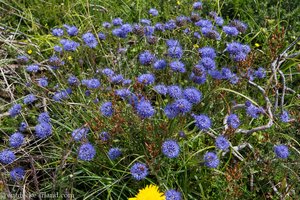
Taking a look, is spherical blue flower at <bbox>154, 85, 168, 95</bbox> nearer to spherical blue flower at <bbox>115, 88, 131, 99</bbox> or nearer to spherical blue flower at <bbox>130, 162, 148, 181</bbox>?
spherical blue flower at <bbox>115, 88, 131, 99</bbox>

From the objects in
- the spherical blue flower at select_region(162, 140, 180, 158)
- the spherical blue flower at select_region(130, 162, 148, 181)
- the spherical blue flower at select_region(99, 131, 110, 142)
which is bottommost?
the spherical blue flower at select_region(99, 131, 110, 142)

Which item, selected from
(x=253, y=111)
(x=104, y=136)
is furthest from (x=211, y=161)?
(x=104, y=136)

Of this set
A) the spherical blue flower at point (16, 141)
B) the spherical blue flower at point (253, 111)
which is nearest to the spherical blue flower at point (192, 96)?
the spherical blue flower at point (253, 111)

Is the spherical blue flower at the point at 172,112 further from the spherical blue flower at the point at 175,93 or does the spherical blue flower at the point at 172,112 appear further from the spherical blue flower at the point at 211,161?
the spherical blue flower at the point at 211,161

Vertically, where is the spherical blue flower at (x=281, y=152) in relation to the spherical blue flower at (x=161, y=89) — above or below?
below

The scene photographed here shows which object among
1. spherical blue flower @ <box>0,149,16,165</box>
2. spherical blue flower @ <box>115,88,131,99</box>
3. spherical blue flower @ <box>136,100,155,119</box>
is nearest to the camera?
spherical blue flower @ <box>136,100,155,119</box>

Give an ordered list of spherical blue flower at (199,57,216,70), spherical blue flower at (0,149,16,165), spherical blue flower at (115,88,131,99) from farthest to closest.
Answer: spherical blue flower at (199,57,216,70)
spherical blue flower at (115,88,131,99)
spherical blue flower at (0,149,16,165)

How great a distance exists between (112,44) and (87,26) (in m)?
0.31

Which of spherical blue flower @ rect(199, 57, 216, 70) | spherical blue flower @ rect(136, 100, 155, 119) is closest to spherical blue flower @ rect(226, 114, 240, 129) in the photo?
spherical blue flower @ rect(199, 57, 216, 70)

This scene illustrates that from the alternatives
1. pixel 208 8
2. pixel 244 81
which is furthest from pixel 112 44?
pixel 244 81

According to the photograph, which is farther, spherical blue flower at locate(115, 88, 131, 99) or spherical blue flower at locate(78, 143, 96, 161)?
spherical blue flower at locate(115, 88, 131, 99)

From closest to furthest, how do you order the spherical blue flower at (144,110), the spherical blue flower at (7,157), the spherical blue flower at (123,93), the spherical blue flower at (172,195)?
the spherical blue flower at (172,195), the spherical blue flower at (144,110), the spherical blue flower at (7,157), the spherical blue flower at (123,93)

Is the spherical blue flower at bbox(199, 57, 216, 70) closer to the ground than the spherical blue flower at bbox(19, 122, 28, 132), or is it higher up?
higher up

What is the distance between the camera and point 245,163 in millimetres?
2441
